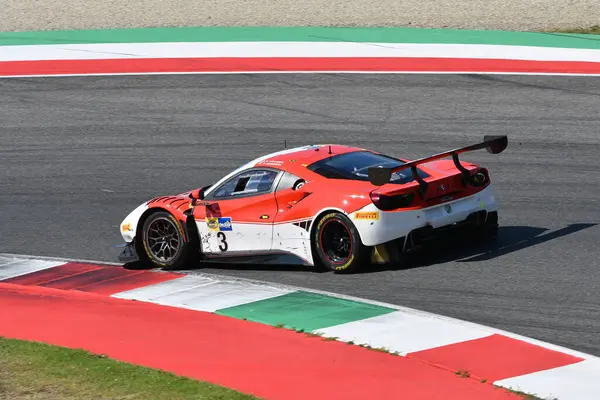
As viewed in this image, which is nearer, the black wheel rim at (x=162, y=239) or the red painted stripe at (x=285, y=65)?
the black wheel rim at (x=162, y=239)

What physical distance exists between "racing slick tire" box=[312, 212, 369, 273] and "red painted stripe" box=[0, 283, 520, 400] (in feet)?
5.69

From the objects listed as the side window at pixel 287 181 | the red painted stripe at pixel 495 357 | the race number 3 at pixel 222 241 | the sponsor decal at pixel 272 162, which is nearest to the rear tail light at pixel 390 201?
the side window at pixel 287 181

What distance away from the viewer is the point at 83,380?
9742mm

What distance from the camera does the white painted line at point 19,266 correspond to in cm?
1409

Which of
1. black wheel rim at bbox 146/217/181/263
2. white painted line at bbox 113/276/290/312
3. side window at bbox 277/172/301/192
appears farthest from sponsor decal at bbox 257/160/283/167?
white painted line at bbox 113/276/290/312

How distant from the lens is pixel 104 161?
A: 1930 centimetres

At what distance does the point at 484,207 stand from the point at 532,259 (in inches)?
30.7

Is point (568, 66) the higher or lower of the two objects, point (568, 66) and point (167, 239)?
the higher

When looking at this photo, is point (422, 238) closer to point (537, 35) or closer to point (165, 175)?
point (165, 175)

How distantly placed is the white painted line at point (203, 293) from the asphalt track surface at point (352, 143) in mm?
565

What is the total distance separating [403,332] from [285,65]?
46.2 ft

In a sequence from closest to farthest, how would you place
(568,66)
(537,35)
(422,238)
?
1. (422,238)
2. (568,66)
3. (537,35)

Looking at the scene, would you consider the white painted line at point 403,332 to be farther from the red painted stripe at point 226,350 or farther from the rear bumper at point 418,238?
the rear bumper at point 418,238

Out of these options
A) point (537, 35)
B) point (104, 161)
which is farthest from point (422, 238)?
point (537, 35)
